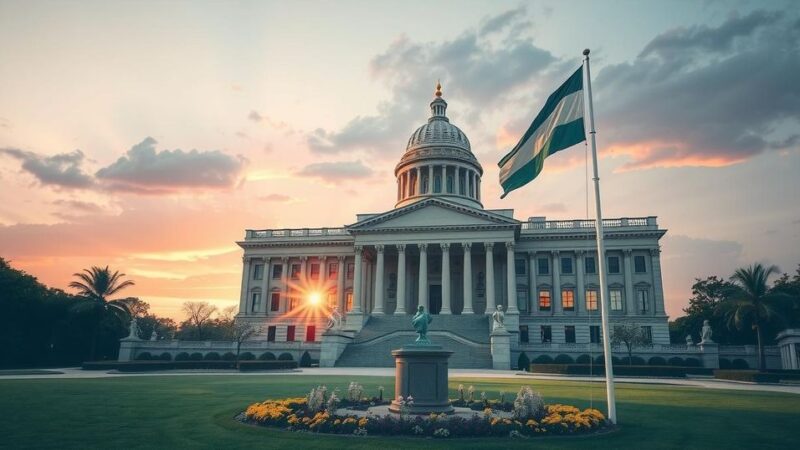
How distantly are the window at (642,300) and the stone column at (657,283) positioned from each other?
3.35 ft

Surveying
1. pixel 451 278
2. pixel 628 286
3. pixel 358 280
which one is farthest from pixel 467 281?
pixel 628 286

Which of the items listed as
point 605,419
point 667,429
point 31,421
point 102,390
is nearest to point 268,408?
point 31,421

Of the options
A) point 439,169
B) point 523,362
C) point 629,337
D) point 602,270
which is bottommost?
point 523,362

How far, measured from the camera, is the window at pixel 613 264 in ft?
223

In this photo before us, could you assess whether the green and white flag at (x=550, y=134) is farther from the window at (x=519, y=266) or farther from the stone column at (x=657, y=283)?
the stone column at (x=657, y=283)

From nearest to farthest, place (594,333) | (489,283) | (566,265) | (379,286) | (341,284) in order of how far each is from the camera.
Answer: (489,283)
(594,333)
(379,286)
(566,265)
(341,284)

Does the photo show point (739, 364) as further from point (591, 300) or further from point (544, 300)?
point (544, 300)

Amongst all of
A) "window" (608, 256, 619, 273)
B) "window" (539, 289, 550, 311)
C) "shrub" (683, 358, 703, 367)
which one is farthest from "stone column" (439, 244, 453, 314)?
"shrub" (683, 358, 703, 367)

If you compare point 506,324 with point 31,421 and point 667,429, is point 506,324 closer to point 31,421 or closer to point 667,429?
point 667,429

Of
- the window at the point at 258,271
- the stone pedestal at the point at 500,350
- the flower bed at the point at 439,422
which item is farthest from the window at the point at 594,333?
the flower bed at the point at 439,422

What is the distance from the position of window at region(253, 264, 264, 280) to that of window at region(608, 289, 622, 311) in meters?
49.4

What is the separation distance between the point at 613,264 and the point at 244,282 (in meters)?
52.4

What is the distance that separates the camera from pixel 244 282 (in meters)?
78.9

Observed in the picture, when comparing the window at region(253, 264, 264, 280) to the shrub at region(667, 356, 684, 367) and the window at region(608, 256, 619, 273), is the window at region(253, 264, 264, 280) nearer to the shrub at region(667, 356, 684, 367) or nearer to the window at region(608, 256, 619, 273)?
the window at region(608, 256, 619, 273)
